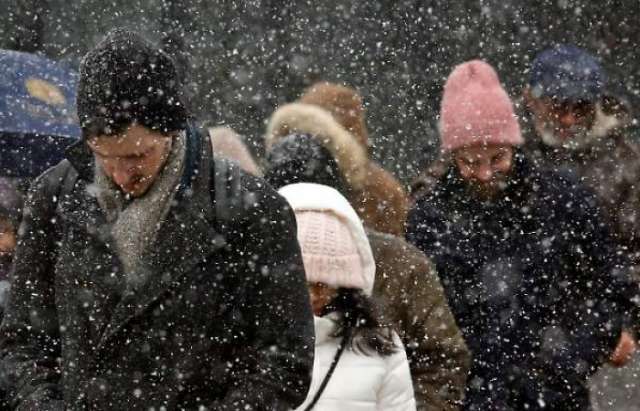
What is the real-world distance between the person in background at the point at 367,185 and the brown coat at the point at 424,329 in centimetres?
52

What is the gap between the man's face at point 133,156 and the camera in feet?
10.4

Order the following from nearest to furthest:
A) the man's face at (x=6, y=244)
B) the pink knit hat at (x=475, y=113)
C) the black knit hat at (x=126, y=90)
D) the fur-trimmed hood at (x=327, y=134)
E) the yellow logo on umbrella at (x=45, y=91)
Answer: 1. the black knit hat at (x=126, y=90)
2. the fur-trimmed hood at (x=327, y=134)
3. the pink knit hat at (x=475, y=113)
4. the man's face at (x=6, y=244)
5. the yellow logo on umbrella at (x=45, y=91)

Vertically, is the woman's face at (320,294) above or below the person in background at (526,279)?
above

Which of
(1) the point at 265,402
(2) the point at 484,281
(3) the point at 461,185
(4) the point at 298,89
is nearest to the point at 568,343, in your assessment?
(2) the point at 484,281

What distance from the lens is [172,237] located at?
3270 millimetres

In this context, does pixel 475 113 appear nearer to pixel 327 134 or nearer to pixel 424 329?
pixel 327 134

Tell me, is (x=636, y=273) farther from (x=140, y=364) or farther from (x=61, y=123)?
(x=140, y=364)

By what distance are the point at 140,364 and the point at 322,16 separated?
8.24 metres

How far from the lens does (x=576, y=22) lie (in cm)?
1123

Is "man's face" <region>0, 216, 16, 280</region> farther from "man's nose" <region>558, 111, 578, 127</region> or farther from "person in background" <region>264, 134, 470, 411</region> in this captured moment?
"man's nose" <region>558, 111, 578, 127</region>

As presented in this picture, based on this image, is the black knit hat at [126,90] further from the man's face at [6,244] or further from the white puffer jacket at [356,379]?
the man's face at [6,244]

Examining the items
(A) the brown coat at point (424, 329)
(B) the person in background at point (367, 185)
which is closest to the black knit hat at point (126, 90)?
(A) the brown coat at point (424, 329)

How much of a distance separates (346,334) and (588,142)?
8.96 ft

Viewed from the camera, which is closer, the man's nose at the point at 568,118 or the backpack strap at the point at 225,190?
the backpack strap at the point at 225,190
